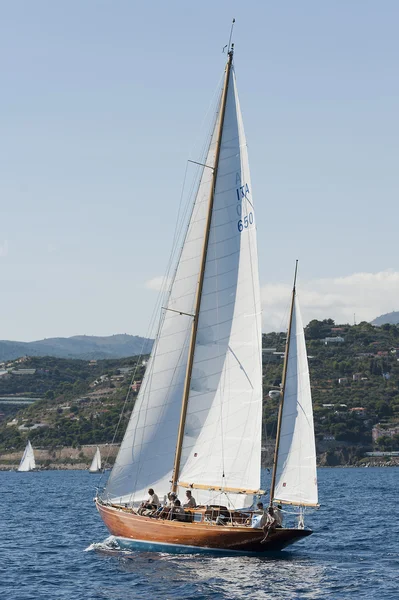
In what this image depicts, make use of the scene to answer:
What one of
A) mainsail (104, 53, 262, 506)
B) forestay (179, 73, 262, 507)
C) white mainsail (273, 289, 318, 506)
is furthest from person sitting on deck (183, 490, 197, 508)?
white mainsail (273, 289, 318, 506)

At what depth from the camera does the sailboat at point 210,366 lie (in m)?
39.9

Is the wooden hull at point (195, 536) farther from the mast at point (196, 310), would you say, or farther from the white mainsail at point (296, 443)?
the white mainsail at point (296, 443)

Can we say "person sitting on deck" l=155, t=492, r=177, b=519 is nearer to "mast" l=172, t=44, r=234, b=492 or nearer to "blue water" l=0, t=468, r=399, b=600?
"mast" l=172, t=44, r=234, b=492

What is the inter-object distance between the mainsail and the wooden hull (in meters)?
1.36

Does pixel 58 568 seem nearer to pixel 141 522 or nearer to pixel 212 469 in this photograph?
pixel 141 522

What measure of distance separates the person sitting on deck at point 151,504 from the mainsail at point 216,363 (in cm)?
50

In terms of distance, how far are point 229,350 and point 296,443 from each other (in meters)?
5.44

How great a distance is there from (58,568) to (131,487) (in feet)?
13.0

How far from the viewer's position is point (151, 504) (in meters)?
39.5

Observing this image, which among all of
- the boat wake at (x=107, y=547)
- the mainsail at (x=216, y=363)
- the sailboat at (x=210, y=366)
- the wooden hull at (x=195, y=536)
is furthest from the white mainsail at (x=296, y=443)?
the boat wake at (x=107, y=547)

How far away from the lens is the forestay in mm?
39844

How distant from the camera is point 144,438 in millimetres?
39969

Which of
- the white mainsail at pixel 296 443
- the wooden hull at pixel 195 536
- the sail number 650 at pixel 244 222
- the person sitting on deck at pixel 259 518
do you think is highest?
the sail number 650 at pixel 244 222

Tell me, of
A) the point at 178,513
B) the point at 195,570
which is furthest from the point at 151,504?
the point at 195,570
